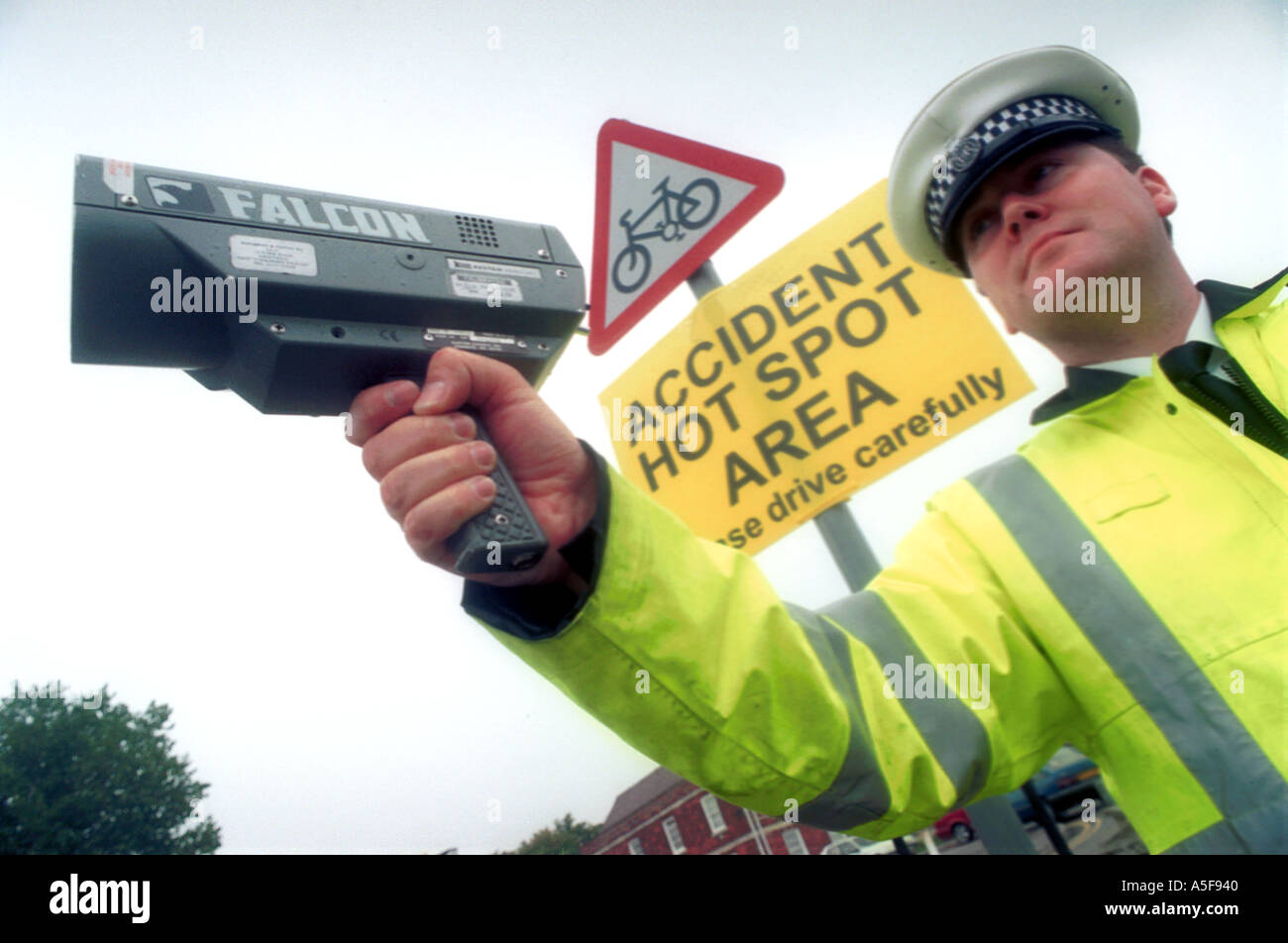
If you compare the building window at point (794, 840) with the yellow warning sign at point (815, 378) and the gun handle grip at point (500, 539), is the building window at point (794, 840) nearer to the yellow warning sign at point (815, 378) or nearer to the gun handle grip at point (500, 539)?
the yellow warning sign at point (815, 378)

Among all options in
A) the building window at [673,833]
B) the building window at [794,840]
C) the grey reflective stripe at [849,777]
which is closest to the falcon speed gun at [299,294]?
the grey reflective stripe at [849,777]

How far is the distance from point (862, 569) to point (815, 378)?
0.56 metres

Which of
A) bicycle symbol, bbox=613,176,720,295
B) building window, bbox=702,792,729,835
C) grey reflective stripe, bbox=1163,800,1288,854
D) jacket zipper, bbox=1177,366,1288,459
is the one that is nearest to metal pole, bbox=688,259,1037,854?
bicycle symbol, bbox=613,176,720,295

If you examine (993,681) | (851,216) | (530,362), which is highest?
(851,216)

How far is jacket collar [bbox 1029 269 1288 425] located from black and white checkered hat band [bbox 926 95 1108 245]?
1.37ft

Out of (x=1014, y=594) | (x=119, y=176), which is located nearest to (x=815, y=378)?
(x=1014, y=594)

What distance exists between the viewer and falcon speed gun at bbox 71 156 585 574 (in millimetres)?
848

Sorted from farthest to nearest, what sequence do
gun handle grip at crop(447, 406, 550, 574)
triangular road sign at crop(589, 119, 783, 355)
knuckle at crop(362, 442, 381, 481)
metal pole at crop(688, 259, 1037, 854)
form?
triangular road sign at crop(589, 119, 783, 355), metal pole at crop(688, 259, 1037, 854), knuckle at crop(362, 442, 381, 481), gun handle grip at crop(447, 406, 550, 574)

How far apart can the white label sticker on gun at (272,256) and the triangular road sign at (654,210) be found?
115cm

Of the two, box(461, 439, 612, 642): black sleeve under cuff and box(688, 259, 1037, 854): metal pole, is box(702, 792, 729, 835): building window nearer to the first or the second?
box(688, 259, 1037, 854): metal pole

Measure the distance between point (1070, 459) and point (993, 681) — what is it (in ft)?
1.33

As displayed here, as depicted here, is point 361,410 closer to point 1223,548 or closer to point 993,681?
point 993,681
